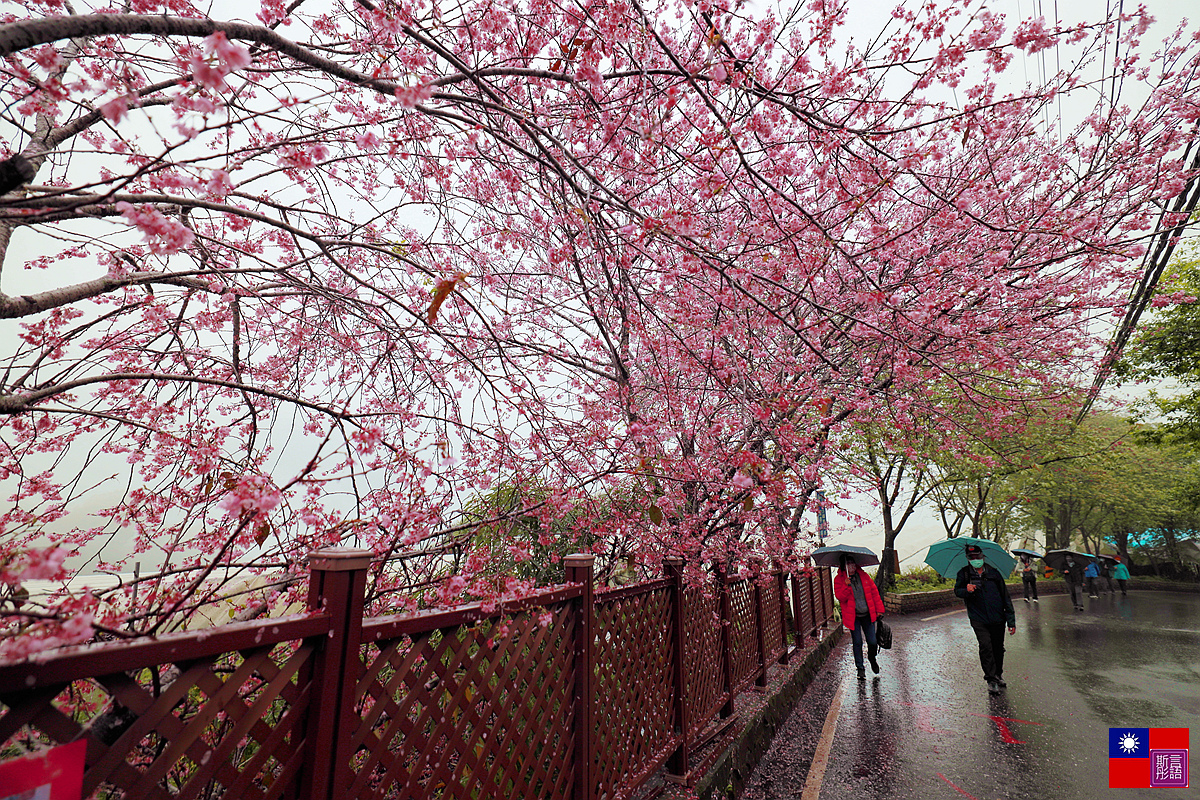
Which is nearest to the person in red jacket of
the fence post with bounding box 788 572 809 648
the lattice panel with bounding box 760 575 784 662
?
the lattice panel with bounding box 760 575 784 662

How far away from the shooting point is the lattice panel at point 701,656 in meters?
4.18

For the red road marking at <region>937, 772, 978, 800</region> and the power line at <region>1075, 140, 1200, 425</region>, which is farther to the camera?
the power line at <region>1075, 140, 1200, 425</region>

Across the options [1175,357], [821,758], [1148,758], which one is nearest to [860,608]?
[1148,758]

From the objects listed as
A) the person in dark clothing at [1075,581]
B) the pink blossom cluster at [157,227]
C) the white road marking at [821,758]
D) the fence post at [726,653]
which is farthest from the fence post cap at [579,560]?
the person in dark clothing at [1075,581]

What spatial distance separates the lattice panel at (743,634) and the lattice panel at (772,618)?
1.18 feet

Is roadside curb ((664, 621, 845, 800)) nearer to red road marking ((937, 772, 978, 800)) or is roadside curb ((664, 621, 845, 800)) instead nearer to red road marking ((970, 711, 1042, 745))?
red road marking ((937, 772, 978, 800))

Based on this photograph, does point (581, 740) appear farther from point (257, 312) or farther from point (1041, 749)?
point (1041, 749)

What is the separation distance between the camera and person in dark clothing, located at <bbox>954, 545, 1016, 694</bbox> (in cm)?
668

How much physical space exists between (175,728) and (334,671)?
38 cm

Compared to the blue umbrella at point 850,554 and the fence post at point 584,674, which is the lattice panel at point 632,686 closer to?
the fence post at point 584,674

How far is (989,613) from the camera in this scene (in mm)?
6727

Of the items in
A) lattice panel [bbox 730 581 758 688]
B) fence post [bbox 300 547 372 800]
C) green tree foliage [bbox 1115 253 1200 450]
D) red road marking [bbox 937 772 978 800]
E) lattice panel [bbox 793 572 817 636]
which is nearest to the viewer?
fence post [bbox 300 547 372 800]

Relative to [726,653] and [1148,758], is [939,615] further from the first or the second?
[726,653]

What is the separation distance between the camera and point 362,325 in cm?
382
